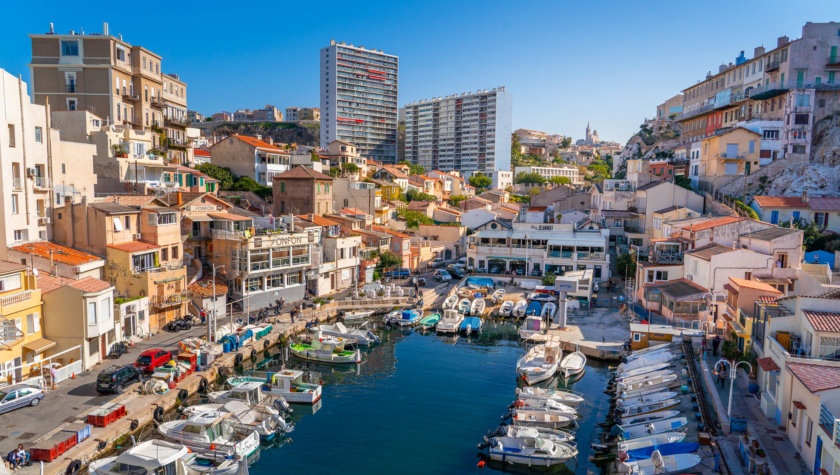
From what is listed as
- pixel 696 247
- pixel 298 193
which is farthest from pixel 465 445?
pixel 298 193

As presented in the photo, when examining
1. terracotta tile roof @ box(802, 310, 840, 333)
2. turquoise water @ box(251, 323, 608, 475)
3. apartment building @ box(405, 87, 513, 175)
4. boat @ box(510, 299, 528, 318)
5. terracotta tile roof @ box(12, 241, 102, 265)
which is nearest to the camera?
terracotta tile roof @ box(802, 310, 840, 333)

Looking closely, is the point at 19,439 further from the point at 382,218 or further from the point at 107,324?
the point at 382,218

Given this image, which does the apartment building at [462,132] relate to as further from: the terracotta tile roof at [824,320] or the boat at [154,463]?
the boat at [154,463]

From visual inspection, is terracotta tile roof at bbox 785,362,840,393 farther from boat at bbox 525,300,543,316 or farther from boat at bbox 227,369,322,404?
boat at bbox 525,300,543,316

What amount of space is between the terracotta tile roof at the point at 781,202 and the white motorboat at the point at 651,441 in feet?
109

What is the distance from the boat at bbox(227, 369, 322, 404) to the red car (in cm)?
349

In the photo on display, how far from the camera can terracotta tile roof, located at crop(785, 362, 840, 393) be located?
1644cm

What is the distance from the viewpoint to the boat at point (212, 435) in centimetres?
2081

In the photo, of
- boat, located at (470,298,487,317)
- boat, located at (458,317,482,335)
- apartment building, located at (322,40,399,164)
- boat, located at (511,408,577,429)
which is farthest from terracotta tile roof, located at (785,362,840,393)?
apartment building, located at (322,40,399,164)

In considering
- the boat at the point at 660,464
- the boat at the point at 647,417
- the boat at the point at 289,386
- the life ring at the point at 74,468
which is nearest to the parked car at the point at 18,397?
the life ring at the point at 74,468

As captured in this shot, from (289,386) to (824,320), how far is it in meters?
23.4

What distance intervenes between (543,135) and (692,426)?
6916 inches

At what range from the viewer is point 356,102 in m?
137

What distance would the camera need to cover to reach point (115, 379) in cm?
2394
